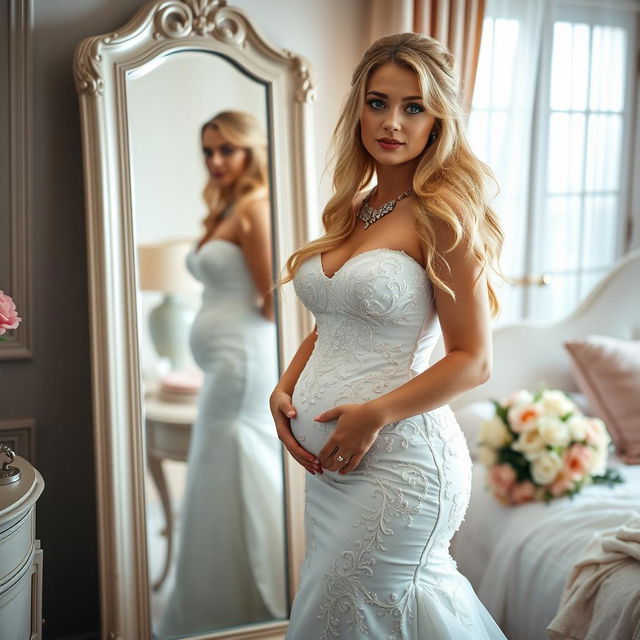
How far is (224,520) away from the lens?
2789 mm

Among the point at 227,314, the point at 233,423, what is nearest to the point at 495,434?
the point at 233,423

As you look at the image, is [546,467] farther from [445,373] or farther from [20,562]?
[20,562]

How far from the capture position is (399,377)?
1832 millimetres

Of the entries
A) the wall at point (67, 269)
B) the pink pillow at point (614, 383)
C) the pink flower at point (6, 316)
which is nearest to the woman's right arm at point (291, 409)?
the pink flower at point (6, 316)

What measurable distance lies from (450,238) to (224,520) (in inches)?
59.1

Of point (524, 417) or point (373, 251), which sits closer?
point (373, 251)

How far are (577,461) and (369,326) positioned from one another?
119 centimetres

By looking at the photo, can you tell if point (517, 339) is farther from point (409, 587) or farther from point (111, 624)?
point (111, 624)

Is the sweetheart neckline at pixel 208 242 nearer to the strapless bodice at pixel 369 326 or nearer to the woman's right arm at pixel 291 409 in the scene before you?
the woman's right arm at pixel 291 409

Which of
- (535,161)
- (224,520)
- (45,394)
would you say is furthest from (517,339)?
(45,394)

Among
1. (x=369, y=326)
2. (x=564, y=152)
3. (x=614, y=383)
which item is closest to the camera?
(x=369, y=326)

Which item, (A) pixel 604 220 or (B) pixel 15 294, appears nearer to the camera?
(B) pixel 15 294

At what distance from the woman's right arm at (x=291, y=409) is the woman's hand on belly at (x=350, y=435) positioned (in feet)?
0.35

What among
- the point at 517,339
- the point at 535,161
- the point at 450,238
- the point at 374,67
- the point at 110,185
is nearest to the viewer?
the point at 450,238
